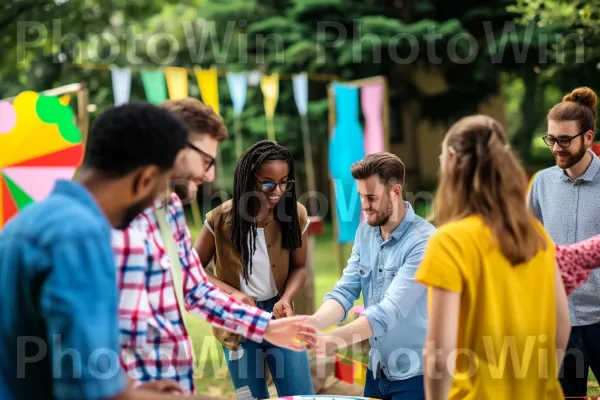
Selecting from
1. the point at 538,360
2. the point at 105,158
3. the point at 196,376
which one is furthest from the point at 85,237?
the point at 196,376

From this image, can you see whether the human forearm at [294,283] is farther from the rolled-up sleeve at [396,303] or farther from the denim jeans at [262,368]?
the rolled-up sleeve at [396,303]

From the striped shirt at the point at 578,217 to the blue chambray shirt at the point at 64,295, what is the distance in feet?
7.76

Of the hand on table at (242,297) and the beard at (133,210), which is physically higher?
the beard at (133,210)

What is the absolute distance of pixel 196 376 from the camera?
5617 millimetres

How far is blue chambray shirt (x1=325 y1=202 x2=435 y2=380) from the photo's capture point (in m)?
2.70

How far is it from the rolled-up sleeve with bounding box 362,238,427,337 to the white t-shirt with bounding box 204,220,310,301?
29.7 inches

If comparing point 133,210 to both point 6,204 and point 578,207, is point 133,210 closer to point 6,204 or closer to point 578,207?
point 578,207

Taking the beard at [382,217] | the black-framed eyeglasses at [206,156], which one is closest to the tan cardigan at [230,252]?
the beard at [382,217]

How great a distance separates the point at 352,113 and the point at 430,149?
11.1 m

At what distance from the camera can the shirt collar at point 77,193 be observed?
59.5 inches

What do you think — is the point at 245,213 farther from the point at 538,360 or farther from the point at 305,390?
the point at 538,360

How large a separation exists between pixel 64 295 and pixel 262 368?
6.57 ft

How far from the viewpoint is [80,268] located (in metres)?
1.38

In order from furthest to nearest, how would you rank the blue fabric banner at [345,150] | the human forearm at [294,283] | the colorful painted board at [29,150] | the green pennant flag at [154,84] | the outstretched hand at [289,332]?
the green pennant flag at [154,84], the blue fabric banner at [345,150], the colorful painted board at [29,150], the human forearm at [294,283], the outstretched hand at [289,332]
